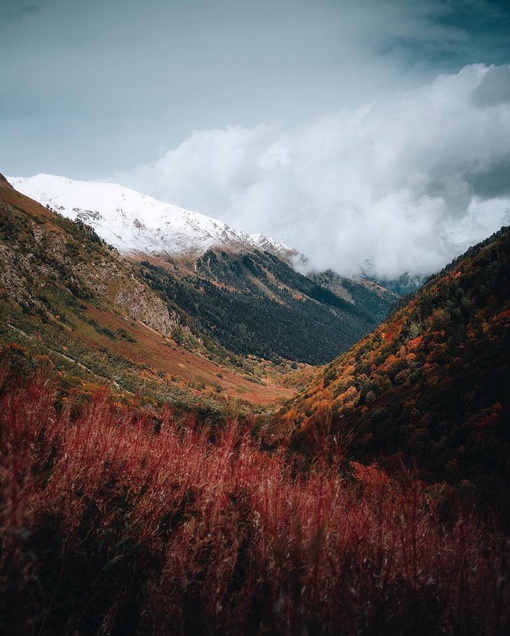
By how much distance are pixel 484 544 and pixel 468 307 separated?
204 feet

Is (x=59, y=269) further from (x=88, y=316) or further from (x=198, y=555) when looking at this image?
(x=198, y=555)

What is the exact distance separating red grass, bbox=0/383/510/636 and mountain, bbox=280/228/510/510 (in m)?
1.40

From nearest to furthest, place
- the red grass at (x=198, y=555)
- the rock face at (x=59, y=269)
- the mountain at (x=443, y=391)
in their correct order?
the red grass at (x=198, y=555) → the mountain at (x=443, y=391) → the rock face at (x=59, y=269)

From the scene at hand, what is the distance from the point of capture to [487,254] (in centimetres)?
6700

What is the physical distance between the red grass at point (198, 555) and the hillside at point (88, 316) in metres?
38.3

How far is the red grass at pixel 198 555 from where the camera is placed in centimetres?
271

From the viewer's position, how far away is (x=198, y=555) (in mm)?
3568

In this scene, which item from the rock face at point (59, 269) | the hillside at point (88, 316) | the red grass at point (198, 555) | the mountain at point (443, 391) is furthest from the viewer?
the rock face at point (59, 269)

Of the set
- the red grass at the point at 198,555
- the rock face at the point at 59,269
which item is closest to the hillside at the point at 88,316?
the rock face at the point at 59,269

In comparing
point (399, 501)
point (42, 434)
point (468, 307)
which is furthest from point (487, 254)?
point (42, 434)

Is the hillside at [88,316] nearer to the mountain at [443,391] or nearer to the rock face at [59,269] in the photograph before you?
the rock face at [59,269]

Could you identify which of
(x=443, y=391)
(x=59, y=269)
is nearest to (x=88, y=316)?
(x=59, y=269)

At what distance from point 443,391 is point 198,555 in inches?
1646

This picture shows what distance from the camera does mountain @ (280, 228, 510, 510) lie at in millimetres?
26516
